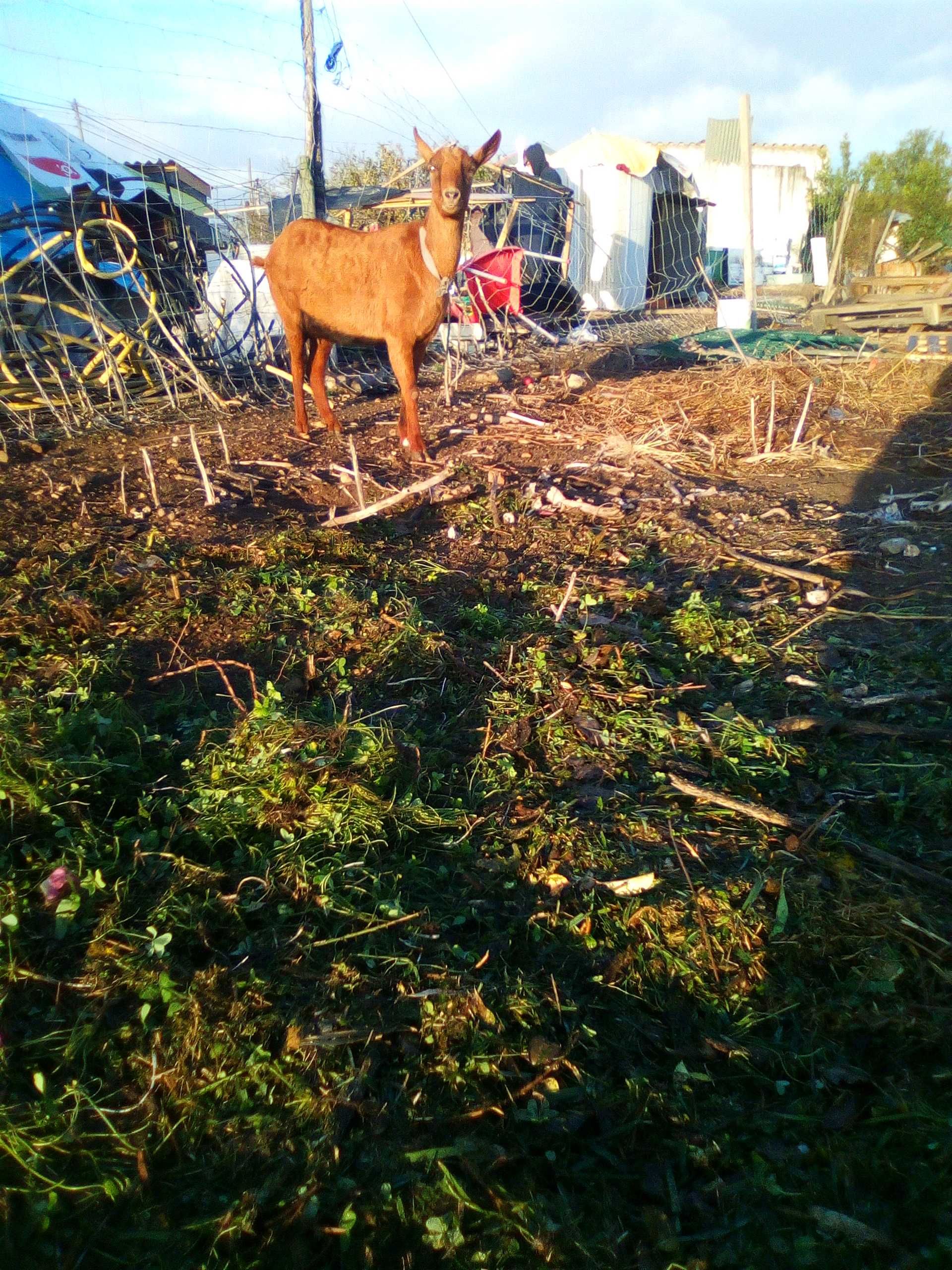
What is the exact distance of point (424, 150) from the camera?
5.92 m

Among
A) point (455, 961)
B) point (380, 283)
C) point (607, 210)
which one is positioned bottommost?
point (455, 961)

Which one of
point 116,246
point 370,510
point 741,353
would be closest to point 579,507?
point 370,510

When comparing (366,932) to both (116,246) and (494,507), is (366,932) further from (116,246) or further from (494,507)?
(116,246)

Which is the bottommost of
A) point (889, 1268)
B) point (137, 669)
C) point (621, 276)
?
point (889, 1268)

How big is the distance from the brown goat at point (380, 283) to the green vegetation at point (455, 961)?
11.8ft

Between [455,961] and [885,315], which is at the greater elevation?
[885,315]

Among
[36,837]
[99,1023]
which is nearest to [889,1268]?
[99,1023]

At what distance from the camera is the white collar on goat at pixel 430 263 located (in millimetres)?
6047

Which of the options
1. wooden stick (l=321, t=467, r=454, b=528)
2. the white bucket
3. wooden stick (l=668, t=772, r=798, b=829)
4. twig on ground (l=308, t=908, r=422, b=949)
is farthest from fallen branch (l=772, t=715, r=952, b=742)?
the white bucket

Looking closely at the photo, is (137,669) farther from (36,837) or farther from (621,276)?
(621,276)

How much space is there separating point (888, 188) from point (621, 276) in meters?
16.3

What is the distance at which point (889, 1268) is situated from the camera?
4.88 feet

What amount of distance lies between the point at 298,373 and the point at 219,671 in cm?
453

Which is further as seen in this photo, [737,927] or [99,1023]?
[737,927]
